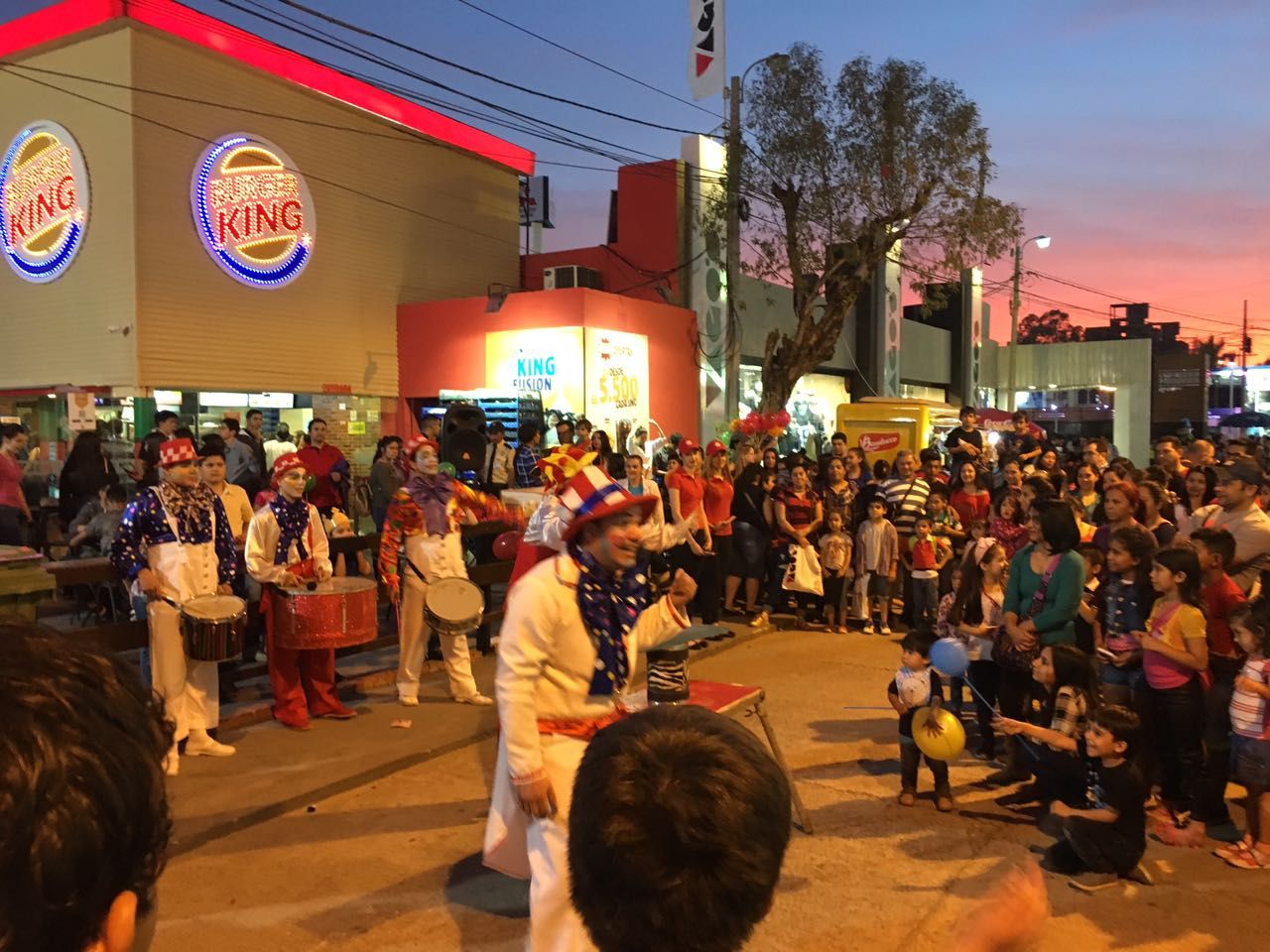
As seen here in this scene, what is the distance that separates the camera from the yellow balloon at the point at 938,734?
5250 mm

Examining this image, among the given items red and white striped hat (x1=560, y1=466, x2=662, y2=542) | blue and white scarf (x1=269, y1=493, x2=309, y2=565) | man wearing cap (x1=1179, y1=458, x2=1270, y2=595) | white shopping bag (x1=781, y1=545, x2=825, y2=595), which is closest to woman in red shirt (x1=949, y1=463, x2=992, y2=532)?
white shopping bag (x1=781, y1=545, x2=825, y2=595)

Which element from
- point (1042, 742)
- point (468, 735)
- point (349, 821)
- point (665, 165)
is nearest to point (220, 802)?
point (349, 821)

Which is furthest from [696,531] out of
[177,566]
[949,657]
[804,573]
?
[177,566]

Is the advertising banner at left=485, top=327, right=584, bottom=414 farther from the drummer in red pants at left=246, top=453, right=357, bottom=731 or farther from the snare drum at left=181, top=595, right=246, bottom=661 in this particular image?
the snare drum at left=181, top=595, right=246, bottom=661

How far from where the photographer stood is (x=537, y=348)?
1709 centimetres

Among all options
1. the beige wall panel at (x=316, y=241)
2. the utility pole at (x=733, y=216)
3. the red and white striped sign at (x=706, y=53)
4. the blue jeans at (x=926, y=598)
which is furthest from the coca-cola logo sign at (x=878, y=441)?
the beige wall panel at (x=316, y=241)

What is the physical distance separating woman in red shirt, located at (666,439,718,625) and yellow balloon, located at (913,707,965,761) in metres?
4.59

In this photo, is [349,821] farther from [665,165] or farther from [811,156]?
[665,165]

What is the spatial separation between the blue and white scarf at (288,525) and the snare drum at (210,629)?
0.67 m

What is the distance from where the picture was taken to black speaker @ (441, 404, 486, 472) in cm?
1184

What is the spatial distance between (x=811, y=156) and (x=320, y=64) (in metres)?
8.89

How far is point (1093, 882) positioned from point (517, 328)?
14272 millimetres

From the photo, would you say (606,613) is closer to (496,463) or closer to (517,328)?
(496,463)

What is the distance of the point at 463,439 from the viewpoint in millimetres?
11898
